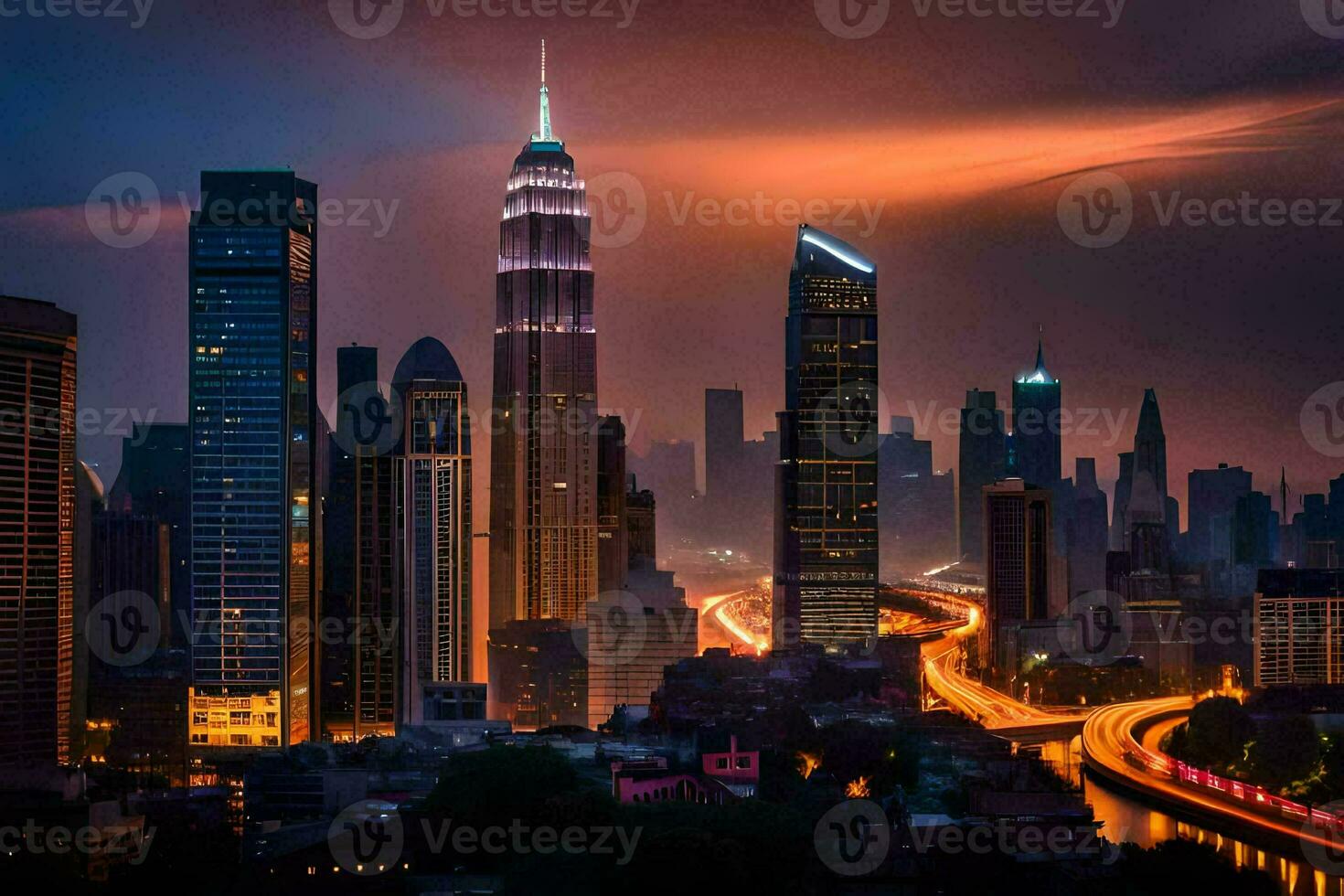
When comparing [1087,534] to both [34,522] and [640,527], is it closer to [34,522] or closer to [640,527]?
[640,527]

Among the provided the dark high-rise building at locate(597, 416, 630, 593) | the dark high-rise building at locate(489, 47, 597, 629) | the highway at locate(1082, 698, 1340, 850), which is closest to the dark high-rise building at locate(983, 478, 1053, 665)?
the dark high-rise building at locate(597, 416, 630, 593)

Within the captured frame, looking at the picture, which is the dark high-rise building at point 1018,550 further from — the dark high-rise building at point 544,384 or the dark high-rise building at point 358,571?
the dark high-rise building at point 358,571

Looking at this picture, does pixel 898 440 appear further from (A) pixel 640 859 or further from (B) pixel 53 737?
(A) pixel 640 859

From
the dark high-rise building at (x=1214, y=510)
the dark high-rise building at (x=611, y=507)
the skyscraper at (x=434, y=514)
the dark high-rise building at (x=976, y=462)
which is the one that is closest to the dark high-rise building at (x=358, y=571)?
the skyscraper at (x=434, y=514)

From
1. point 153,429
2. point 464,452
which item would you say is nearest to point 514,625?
point 464,452

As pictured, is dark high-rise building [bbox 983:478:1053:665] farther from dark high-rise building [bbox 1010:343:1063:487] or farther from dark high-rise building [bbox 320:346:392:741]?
dark high-rise building [bbox 320:346:392:741]

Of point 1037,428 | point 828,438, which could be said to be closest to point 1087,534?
point 1037,428
